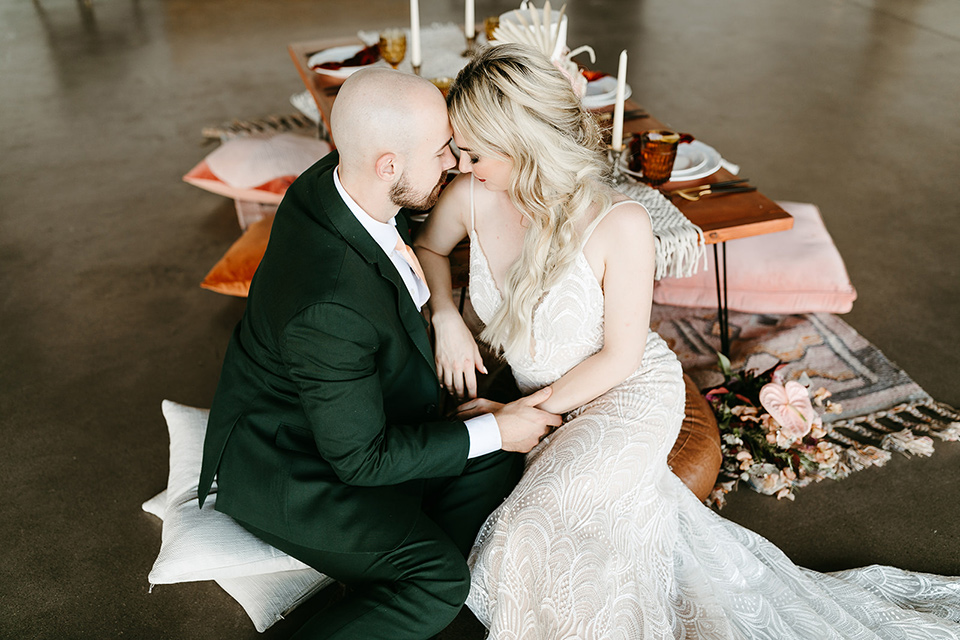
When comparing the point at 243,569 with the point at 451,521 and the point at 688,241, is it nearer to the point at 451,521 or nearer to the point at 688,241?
the point at 451,521

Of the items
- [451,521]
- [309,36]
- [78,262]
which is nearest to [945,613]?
[451,521]

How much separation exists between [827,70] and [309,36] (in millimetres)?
4291

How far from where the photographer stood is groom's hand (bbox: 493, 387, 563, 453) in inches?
67.6

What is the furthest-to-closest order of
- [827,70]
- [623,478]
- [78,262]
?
[827,70]
[78,262]
[623,478]

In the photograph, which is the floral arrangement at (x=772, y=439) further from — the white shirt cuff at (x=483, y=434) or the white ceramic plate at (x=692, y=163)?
the white shirt cuff at (x=483, y=434)

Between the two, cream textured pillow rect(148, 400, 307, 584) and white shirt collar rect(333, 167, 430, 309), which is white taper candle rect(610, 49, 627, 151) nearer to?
white shirt collar rect(333, 167, 430, 309)

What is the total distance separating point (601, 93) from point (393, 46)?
0.87 m

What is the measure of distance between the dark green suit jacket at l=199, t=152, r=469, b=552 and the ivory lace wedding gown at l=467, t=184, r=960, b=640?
0.82ft

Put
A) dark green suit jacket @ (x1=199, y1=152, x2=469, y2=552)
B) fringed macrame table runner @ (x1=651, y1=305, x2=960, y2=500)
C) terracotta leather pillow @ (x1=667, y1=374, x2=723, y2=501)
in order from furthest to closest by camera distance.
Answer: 1. fringed macrame table runner @ (x1=651, y1=305, x2=960, y2=500)
2. terracotta leather pillow @ (x1=667, y1=374, x2=723, y2=501)
3. dark green suit jacket @ (x1=199, y1=152, x2=469, y2=552)

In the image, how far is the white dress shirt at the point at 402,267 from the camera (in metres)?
1.57

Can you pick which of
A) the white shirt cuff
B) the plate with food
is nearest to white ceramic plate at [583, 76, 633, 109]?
the plate with food

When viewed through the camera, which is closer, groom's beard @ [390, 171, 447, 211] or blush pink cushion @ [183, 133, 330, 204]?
groom's beard @ [390, 171, 447, 211]

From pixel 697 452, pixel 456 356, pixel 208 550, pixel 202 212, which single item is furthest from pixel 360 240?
pixel 202 212

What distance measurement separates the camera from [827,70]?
554cm
